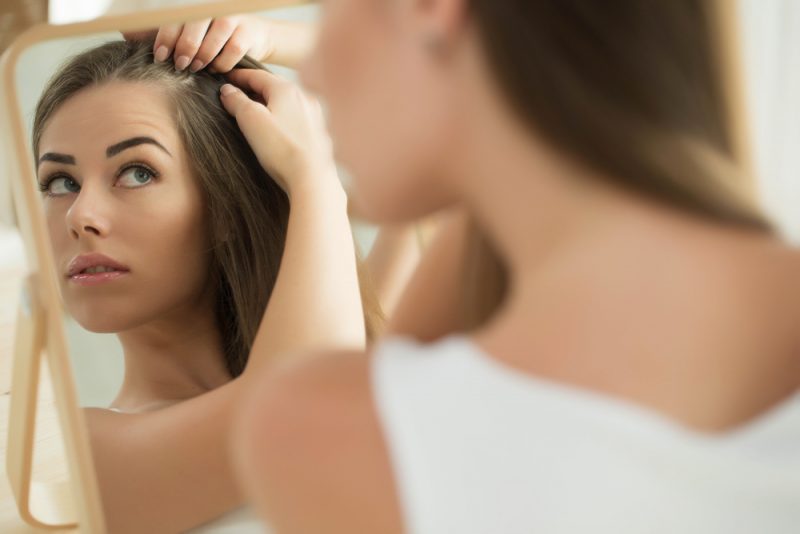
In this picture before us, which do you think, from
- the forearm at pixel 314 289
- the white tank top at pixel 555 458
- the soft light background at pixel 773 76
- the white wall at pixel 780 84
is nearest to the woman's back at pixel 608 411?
the white tank top at pixel 555 458

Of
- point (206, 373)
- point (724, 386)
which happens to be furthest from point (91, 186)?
point (724, 386)

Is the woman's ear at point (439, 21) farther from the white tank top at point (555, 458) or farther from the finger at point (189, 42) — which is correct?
the finger at point (189, 42)

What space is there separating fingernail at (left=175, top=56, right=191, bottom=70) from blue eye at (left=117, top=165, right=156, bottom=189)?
78 millimetres

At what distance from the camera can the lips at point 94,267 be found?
67 cm

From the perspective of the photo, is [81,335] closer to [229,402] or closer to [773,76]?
[229,402]

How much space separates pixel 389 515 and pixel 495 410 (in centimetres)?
6

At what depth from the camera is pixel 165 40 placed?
708 mm

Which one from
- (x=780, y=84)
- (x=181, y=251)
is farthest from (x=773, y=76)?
(x=181, y=251)

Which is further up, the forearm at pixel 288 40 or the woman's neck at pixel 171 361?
the forearm at pixel 288 40

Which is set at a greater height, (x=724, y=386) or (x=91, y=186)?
(x=91, y=186)

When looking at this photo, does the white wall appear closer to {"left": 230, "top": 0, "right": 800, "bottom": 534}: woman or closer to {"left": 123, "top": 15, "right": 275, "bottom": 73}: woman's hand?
{"left": 123, "top": 15, "right": 275, "bottom": 73}: woman's hand

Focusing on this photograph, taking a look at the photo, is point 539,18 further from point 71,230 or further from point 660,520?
point 71,230

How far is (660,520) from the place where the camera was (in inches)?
14.6

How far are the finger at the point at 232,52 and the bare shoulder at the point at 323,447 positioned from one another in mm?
376
